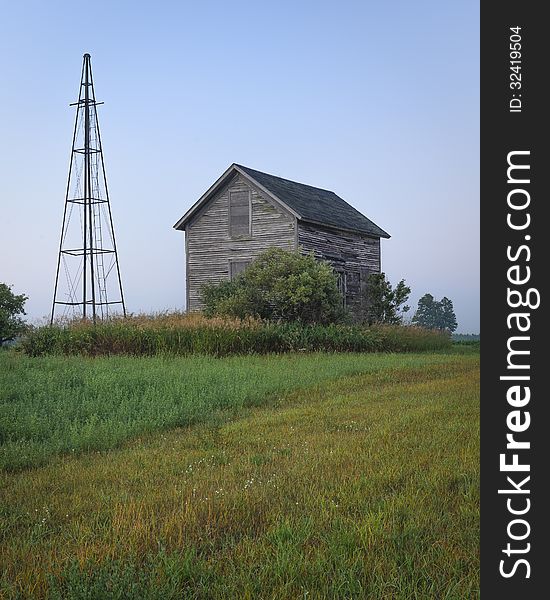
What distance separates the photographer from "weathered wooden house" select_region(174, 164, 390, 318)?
30.8 m

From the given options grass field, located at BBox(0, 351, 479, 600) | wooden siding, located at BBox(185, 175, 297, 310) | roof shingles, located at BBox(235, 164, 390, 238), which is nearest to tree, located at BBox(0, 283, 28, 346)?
wooden siding, located at BBox(185, 175, 297, 310)

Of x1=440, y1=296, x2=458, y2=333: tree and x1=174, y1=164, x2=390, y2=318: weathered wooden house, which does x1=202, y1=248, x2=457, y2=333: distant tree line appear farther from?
x1=440, y1=296, x2=458, y2=333: tree

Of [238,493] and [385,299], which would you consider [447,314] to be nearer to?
[385,299]

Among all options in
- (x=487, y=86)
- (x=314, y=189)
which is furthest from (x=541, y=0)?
(x=314, y=189)

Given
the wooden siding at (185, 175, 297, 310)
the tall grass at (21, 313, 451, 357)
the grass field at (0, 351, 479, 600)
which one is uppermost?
the wooden siding at (185, 175, 297, 310)

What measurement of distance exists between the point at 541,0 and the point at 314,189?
119 ft

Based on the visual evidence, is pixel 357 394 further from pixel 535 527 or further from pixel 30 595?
pixel 535 527

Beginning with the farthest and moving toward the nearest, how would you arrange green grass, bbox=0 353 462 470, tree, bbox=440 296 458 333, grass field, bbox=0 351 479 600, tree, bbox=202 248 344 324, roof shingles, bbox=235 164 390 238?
tree, bbox=440 296 458 333 < roof shingles, bbox=235 164 390 238 < tree, bbox=202 248 344 324 < green grass, bbox=0 353 462 470 < grass field, bbox=0 351 479 600

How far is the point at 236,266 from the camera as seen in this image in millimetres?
31750

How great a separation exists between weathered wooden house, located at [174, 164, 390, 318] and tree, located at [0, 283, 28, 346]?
914 cm

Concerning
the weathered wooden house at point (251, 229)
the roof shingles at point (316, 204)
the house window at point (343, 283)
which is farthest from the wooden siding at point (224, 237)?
the house window at point (343, 283)

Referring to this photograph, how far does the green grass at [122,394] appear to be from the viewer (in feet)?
30.2

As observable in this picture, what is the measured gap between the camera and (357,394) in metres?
12.7

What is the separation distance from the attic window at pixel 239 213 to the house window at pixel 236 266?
47.1 inches
